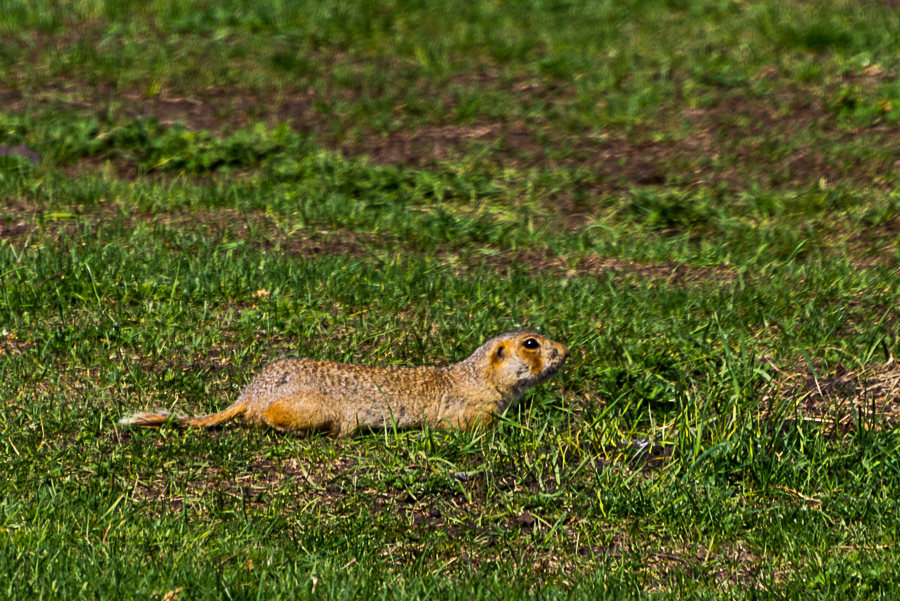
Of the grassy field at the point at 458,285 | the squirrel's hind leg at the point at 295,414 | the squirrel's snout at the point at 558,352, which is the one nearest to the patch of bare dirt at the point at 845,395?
the grassy field at the point at 458,285

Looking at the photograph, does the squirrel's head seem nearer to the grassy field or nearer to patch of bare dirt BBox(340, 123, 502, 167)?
the grassy field

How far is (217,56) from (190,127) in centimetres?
160

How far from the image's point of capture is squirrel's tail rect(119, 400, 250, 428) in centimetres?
525

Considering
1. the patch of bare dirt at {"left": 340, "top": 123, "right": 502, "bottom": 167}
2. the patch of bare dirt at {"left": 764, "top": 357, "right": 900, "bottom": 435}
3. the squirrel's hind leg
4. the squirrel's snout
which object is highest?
the squirrel's snout

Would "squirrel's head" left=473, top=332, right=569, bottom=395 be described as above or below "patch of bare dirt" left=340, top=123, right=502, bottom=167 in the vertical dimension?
above

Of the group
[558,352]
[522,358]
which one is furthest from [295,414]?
[558,352]

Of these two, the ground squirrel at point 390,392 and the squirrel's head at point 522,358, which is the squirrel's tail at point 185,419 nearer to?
the ground squirrel at point 390,392

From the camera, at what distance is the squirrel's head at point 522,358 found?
18.5 ft

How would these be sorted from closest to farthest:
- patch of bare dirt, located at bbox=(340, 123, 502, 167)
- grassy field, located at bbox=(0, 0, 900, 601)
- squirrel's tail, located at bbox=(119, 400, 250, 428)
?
1. grassy field, located at bbox=(0, 0, 900, 601)
2. squirrel's tail, located at bbox=(119, 400, 250, 428)
3. patch of bare dirt, located at bbox=(340, 123, 502, 167)

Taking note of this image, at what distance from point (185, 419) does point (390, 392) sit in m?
0.95

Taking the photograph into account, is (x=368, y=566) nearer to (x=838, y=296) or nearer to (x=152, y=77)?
(x=838, y=296)

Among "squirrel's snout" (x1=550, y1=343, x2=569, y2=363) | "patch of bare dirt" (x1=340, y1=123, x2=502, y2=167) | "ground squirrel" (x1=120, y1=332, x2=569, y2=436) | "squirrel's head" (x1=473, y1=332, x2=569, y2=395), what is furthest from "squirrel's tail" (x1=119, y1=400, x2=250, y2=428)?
"patch of bare dirt" (x1=340, y1=123, x2=502, y2=167)

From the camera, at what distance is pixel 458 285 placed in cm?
704

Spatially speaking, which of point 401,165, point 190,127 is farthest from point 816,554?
point 190,127
